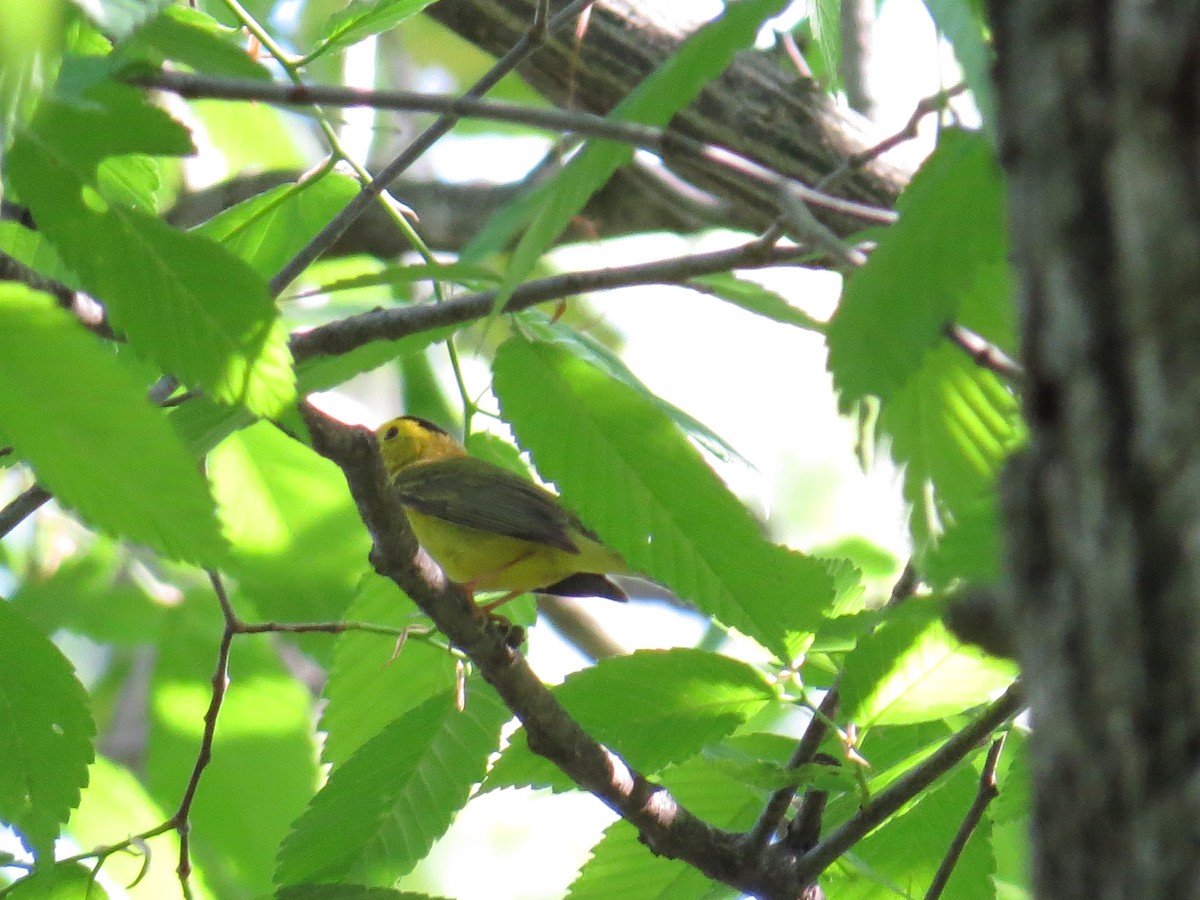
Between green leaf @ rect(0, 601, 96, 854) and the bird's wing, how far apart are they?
74.0 inches

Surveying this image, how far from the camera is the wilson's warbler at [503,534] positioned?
162 inches

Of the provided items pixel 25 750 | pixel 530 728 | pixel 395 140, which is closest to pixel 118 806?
pixel 25 750

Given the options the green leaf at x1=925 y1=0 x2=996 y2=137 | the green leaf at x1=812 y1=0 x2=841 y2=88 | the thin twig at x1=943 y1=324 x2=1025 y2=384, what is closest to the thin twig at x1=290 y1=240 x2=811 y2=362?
the thin twig at x1=943 y1=324 x2=1025 y2=384

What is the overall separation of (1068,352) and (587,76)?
3496 mm

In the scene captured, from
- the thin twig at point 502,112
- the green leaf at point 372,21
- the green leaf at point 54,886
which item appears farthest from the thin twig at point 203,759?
the thin twig at point 502,112

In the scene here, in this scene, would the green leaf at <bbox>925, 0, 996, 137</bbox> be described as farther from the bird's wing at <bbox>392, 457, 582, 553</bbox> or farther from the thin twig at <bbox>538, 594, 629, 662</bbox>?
the thin twig at <bbox>538, 594, 629, 662</bbox>

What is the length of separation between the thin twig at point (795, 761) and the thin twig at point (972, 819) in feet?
0.85

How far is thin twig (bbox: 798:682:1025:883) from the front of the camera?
6.54 ft

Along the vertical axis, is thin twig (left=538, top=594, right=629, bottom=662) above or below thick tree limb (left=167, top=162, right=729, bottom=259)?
below

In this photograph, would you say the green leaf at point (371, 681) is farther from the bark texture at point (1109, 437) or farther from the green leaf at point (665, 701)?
the bark texture at point (1109, 437)

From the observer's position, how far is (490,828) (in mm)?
13203

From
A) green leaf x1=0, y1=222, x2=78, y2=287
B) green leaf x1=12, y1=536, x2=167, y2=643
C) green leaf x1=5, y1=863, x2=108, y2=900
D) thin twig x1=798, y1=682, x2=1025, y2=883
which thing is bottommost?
thin twig x1=798, y1=682, x2=1025, y2=883

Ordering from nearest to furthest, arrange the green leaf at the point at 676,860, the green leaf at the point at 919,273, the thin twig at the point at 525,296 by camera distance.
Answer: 1. the green leaf at the point at 919,273
2. the thin twig at the point at 525,296
3. the green leaf at the point at 676,860

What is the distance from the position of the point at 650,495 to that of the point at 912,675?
54 centimetres
